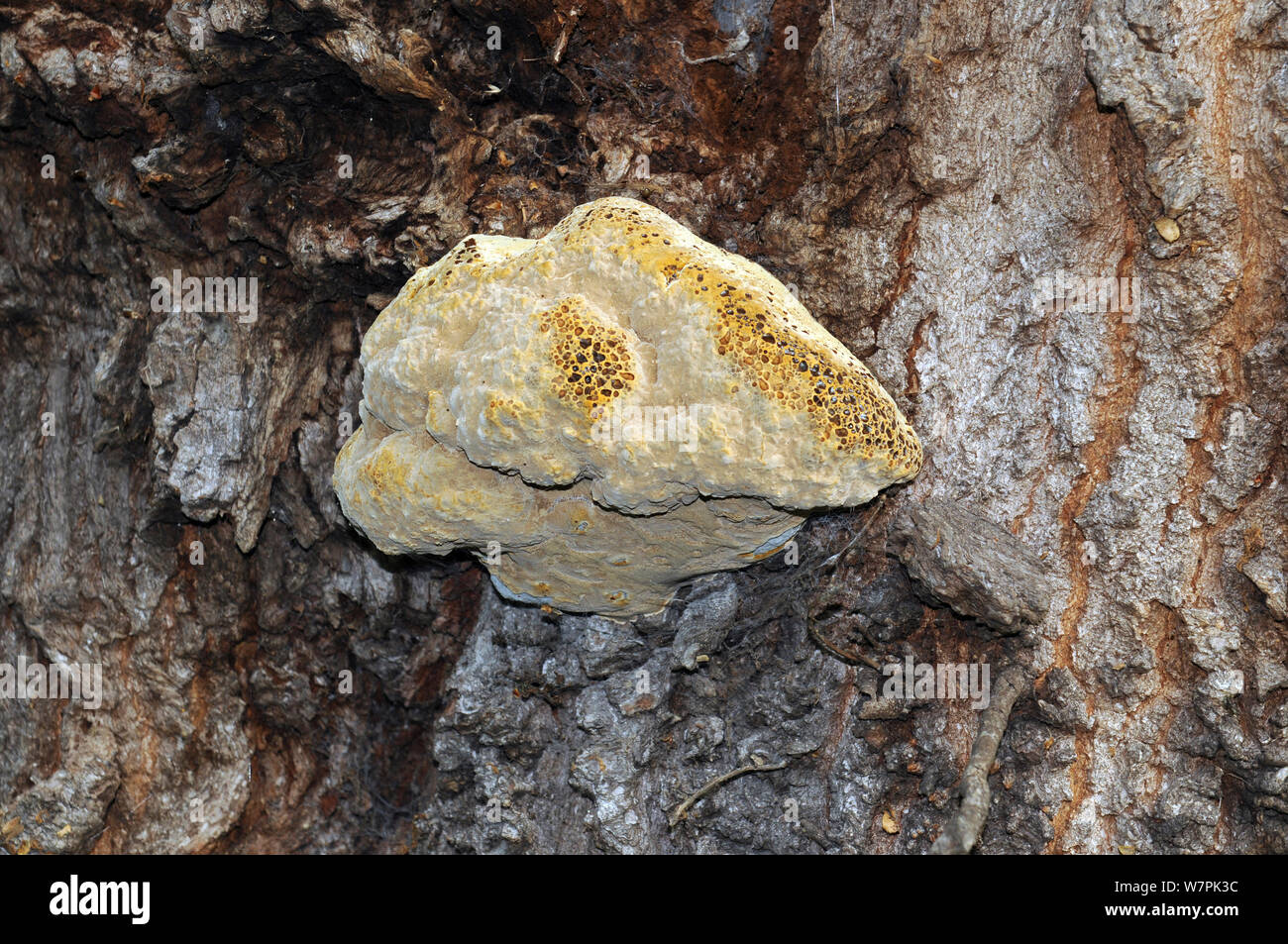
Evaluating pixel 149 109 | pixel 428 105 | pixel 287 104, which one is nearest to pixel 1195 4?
pixel 428 105

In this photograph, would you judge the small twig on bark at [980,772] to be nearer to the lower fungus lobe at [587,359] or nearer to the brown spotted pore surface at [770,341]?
the brown spotted pore surface at [770,341]

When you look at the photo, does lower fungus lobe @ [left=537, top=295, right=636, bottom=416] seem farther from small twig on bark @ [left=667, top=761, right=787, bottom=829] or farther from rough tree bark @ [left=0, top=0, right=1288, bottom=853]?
small twig on bark @ [left=667, top=761, right=787, bottom=829]

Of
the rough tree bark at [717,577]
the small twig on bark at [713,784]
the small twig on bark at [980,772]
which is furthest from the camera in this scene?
the small twig on bark at [713,784]

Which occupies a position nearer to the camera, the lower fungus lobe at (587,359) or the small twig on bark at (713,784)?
the lower fungus lobe at (587,359)

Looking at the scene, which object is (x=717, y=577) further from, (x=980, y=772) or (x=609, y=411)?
(x=980, y=772)

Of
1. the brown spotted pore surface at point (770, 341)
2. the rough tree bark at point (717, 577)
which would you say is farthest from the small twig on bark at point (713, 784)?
the brown spotted pore surface at point (770, 341)

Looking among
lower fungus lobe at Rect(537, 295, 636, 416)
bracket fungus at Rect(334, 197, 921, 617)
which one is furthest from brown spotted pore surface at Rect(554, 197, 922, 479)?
lower fungus lobe at Rect(537, 295, 636, 416)
